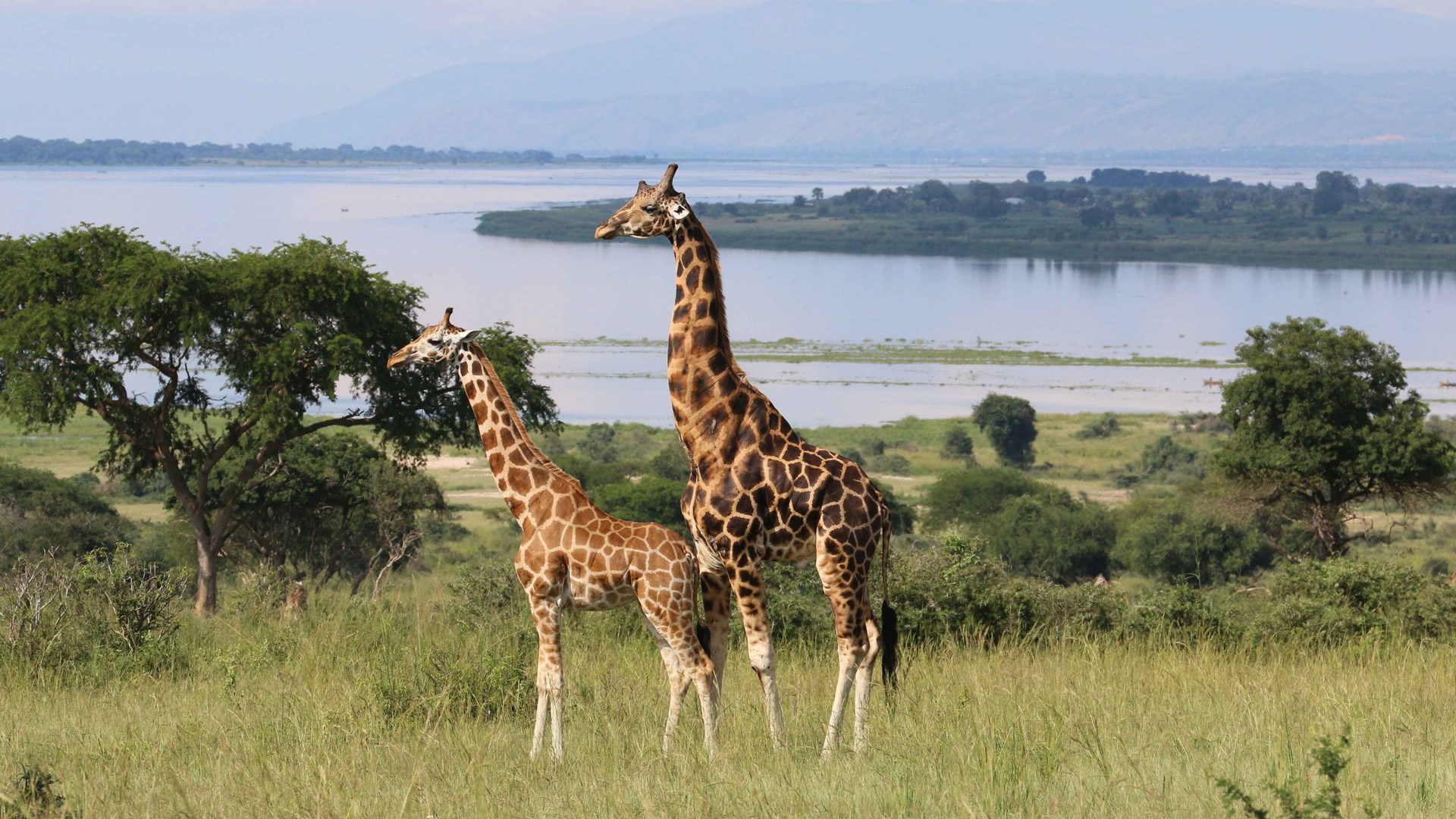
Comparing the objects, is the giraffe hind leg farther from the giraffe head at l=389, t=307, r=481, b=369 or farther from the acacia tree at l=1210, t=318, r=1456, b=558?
the acacia tree at l=1210, t=318, r=1456, b=558

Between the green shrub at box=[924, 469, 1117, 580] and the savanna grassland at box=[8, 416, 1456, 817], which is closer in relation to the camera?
the savanna grassland at box=[8, 416, 1456, 817]

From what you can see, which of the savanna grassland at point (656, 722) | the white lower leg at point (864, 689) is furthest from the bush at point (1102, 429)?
the white lower leg at point (864, 689)

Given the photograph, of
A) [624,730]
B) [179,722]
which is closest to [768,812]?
[624,730]

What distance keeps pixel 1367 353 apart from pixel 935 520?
14.4 meters

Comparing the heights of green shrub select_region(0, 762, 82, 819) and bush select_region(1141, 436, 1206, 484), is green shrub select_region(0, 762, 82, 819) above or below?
above

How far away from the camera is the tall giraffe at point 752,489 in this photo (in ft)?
23.0

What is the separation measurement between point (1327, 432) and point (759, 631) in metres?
20.0

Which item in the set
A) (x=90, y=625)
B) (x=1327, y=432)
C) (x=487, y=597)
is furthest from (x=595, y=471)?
(x=90, y=625)

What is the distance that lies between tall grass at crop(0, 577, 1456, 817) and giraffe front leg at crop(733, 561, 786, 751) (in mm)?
199

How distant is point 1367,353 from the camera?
25.3 metres

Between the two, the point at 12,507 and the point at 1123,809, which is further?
the point at 12,507

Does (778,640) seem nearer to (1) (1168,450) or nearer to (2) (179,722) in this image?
(2) (179,722)

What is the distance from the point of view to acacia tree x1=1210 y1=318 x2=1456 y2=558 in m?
24.5

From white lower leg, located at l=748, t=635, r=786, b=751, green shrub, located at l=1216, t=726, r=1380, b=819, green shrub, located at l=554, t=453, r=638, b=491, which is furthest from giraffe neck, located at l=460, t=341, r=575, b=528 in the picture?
green shrub, located at l=554, t=453, r=638, b=491
